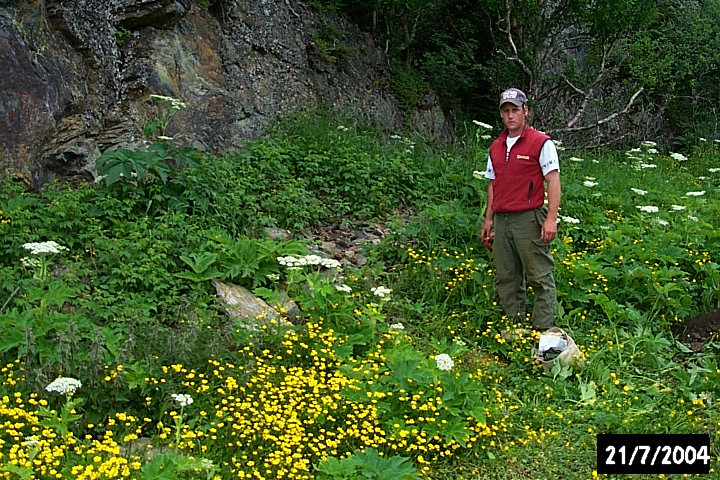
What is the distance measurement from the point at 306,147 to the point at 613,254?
3983mm

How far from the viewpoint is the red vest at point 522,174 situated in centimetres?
569

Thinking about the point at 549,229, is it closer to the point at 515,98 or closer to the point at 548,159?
the point at 548,159

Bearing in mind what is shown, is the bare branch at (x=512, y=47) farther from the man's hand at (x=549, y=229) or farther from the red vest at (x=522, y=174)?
the man's hand at (x=549, y=229)

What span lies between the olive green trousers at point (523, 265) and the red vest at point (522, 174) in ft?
0.33

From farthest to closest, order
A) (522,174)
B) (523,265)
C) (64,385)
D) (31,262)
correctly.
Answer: (523,265) < (522,174) < (31,262) < (64,385)

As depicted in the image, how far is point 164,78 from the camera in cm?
903

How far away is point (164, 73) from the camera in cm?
905

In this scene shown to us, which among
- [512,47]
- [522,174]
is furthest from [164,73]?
[512,47]

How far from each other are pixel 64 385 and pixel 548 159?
12.0 feet

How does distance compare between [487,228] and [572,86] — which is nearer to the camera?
[487,228]

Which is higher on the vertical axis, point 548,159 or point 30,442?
point 548,159

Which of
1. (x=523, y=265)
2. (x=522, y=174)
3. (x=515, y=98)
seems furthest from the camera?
(x=523, y=265)

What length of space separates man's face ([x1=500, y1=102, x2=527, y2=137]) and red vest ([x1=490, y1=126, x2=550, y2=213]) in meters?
0.07

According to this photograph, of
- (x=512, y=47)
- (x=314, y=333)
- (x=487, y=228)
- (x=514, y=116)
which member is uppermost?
(x=512, y=47)
